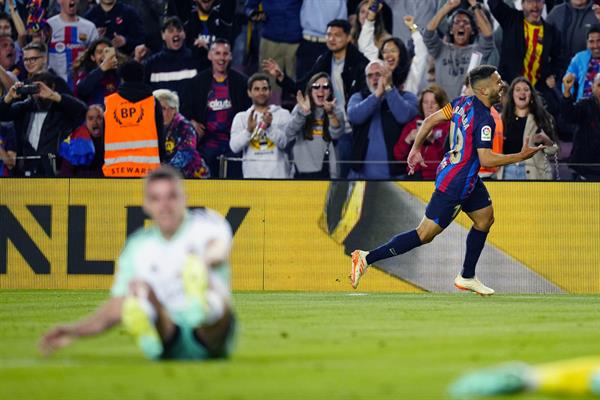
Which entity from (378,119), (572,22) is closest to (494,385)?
(378,119)

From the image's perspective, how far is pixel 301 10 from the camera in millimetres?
21312

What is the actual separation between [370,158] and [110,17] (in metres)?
5.44

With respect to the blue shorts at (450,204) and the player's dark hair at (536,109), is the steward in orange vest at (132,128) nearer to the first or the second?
the blue shorts at (450,204)

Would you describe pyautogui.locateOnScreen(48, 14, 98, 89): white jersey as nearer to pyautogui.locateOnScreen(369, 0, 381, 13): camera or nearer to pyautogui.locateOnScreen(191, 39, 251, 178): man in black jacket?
pyautogui.locateOnScreen(191, 39, 251, 178): man in black jacket

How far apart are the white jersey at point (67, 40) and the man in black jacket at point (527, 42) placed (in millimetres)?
6439

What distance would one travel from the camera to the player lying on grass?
6.85 m

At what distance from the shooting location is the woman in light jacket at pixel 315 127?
63.8 ft

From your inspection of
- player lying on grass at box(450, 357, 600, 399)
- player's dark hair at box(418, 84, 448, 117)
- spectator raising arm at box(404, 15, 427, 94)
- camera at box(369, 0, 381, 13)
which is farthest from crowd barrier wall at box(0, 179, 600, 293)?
player lying on grass at box(450, 357, 600, 399)

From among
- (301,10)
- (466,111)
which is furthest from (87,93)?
(466,111)

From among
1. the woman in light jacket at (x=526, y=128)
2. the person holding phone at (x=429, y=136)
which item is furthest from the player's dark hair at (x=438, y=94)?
the woman in light jacket at (x=526, y=128)

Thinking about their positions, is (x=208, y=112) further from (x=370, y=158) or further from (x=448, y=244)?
(x=448, y=244)

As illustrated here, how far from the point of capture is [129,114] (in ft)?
61.7

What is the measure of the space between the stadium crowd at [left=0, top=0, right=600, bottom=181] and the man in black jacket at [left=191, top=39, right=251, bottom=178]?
2cm

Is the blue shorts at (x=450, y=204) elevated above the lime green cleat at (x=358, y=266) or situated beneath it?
elevated above
